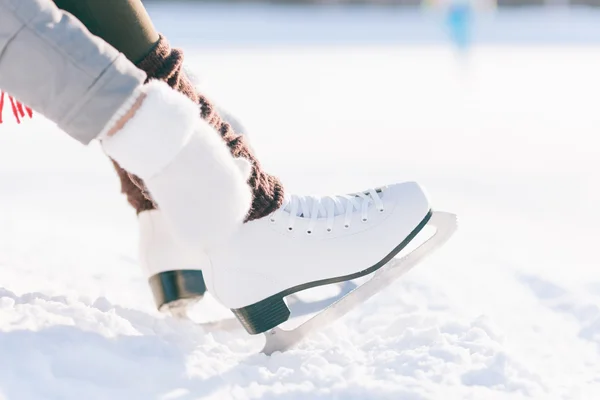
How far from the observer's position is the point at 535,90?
329 centimetres

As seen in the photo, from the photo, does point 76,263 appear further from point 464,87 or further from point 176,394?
point 464,87

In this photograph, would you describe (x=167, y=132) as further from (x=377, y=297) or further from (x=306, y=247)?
(x=377, y=297)

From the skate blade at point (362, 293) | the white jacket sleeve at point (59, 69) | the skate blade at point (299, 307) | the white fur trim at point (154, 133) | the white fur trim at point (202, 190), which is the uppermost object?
the white jacket sleeve at point (59, 69)

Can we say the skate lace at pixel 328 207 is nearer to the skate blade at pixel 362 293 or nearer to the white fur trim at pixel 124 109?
the skate blade at pixel 362 293

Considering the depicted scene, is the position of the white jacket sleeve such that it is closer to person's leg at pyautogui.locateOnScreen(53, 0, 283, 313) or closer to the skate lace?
person's leg at pyautogui.locateOnScreen(53, 0, 283, 313)

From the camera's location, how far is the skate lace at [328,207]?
874 millimetres

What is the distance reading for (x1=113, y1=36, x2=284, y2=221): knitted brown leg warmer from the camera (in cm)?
78

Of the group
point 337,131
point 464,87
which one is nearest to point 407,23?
point 464,87

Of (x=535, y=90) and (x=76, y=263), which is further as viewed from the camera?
(x=535, y=90)

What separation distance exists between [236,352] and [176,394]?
0.16m

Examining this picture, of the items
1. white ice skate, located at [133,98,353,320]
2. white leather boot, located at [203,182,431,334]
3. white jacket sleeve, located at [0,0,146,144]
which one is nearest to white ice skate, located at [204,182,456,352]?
white leather boot, located at [203,182,431,334]

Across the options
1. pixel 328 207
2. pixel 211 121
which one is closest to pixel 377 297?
pixel 328 207

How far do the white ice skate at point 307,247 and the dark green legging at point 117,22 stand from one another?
223 mm

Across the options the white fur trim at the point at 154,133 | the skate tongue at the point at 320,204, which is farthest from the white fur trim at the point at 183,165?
the skate tongue at the point at 320,204
